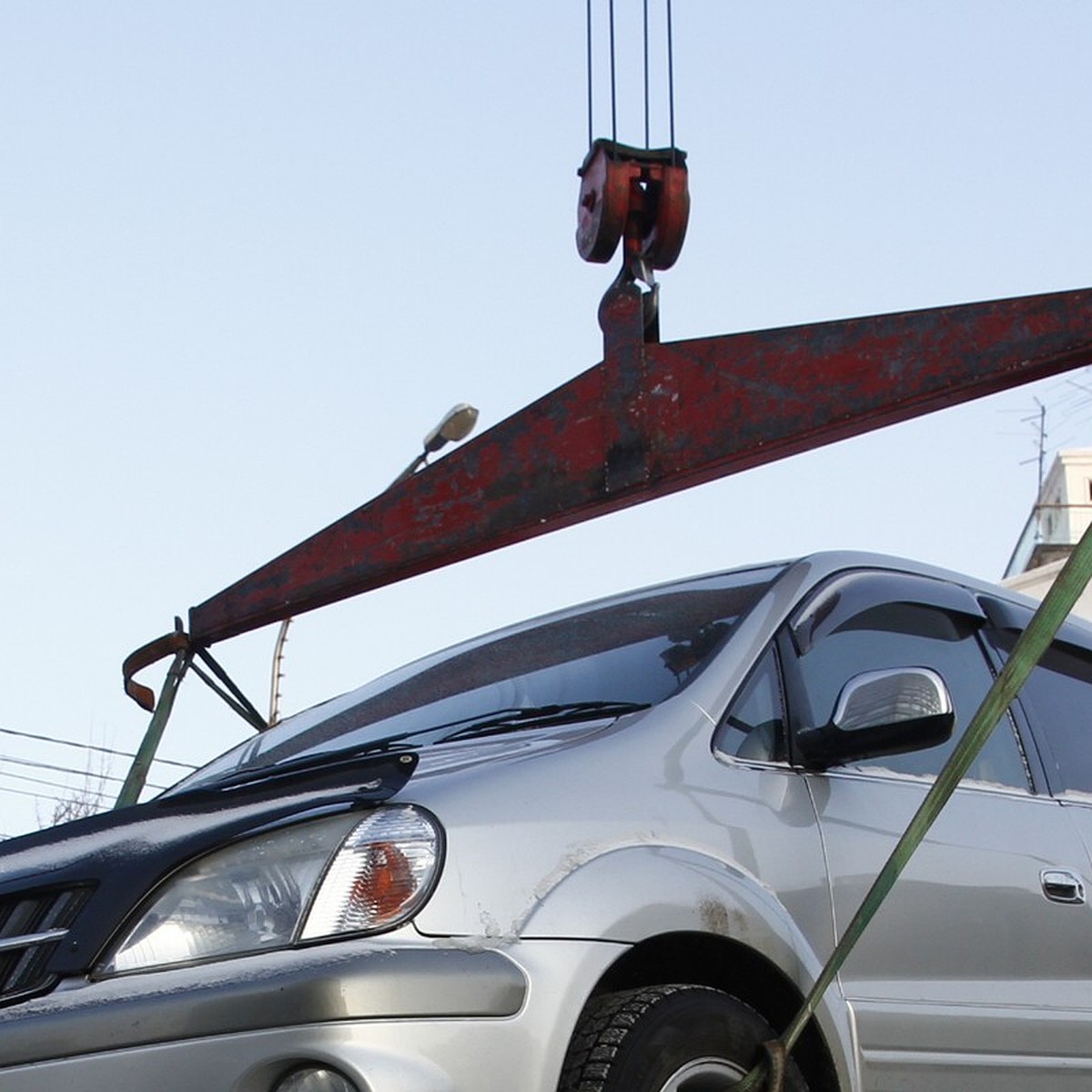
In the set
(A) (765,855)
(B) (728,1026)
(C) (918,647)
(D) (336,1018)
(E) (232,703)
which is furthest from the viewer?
(E) (232,703)

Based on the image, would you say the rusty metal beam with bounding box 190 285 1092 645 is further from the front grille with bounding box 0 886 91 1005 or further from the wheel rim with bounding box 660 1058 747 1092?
the front grille with bounding box 0 886 91 1005

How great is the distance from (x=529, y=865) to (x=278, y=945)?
0.42 metres

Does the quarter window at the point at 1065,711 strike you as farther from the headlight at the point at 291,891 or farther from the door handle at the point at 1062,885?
the headlight at the point at 291,891

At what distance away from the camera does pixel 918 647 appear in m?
4.23

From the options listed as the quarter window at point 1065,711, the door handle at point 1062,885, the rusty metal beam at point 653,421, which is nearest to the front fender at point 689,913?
the door handle at point 1062,885

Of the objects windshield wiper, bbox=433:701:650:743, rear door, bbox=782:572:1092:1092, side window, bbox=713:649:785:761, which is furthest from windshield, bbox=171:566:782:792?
rear door, bbox=782:572:1092:1092

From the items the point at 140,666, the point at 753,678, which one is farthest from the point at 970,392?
the point at 140,666

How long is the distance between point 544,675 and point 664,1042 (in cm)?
116

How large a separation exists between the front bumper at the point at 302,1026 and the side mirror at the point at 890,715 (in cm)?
90

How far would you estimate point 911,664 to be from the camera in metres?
4.16

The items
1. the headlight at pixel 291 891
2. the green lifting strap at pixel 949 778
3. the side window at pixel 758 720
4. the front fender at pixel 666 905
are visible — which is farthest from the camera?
the side window at pixel 758 720

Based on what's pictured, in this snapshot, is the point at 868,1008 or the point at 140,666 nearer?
the point at 868,1008

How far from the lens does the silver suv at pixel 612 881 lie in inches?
110

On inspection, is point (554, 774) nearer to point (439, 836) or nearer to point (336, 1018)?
point (439, 836)
